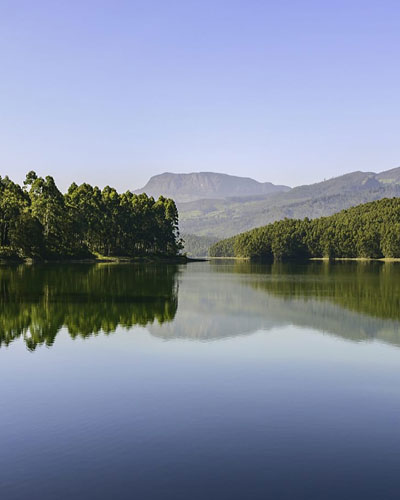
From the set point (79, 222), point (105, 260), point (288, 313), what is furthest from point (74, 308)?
point (105, 260)

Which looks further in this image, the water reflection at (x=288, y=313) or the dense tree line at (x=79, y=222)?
the dense tree line at (x=79, y=222)

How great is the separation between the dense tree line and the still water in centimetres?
9053

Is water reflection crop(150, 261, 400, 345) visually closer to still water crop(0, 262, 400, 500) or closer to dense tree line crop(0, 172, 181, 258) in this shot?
still water crop(0, 262, 400, 500)

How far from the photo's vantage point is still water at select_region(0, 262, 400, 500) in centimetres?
1335

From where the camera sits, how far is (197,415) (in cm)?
1855

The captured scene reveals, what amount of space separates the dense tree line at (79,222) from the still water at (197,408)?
9053 centimetres

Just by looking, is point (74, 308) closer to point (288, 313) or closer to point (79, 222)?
point (288, 313)

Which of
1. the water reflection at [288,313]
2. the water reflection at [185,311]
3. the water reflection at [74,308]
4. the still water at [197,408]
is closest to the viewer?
the still water at [197,408]

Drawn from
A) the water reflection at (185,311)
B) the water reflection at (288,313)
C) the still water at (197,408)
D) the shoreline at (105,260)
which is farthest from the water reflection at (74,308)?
the shoreline at (105,260)

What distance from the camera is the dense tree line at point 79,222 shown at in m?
128

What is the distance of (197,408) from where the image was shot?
1939cm

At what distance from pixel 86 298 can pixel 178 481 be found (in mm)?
43252

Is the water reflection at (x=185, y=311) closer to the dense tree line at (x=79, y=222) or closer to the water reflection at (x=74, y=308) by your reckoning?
the water reflection at (x=74, y=308)

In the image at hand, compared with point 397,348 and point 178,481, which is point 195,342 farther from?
point 178,481
